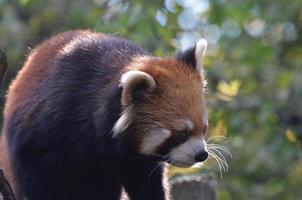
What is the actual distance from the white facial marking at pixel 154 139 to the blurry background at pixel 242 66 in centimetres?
201

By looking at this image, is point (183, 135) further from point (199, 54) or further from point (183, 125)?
point (199, 54)

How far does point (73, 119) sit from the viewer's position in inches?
155

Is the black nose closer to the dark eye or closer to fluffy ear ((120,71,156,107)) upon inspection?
the dark eye

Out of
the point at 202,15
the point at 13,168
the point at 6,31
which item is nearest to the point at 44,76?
the point at 13,168

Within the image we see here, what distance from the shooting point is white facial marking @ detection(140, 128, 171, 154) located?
3840mm

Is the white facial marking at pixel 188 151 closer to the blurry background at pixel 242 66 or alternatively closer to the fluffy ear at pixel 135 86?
the fluffy ear at pixel 135 86

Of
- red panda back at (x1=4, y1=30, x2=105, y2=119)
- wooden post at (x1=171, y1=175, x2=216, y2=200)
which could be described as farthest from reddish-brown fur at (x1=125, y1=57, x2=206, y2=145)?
wooden post at (x1=171, y1=175, x2=216, y2=200)

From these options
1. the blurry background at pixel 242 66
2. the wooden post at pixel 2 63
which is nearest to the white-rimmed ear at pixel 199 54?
the wooden post at pixel 2 63

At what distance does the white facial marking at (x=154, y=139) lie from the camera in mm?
3840

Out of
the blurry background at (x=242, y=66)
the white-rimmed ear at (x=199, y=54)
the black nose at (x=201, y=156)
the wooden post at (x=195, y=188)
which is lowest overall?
the blurry background at (x=242, y=66)

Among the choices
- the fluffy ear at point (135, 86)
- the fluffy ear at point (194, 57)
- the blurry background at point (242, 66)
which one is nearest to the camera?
the fluffy ear at point (135, 86)

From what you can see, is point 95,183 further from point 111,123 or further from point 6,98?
point 6,98

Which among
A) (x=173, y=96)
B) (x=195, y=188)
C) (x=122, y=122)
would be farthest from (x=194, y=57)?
(x=195, y=188)

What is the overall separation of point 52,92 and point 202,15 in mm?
3864
